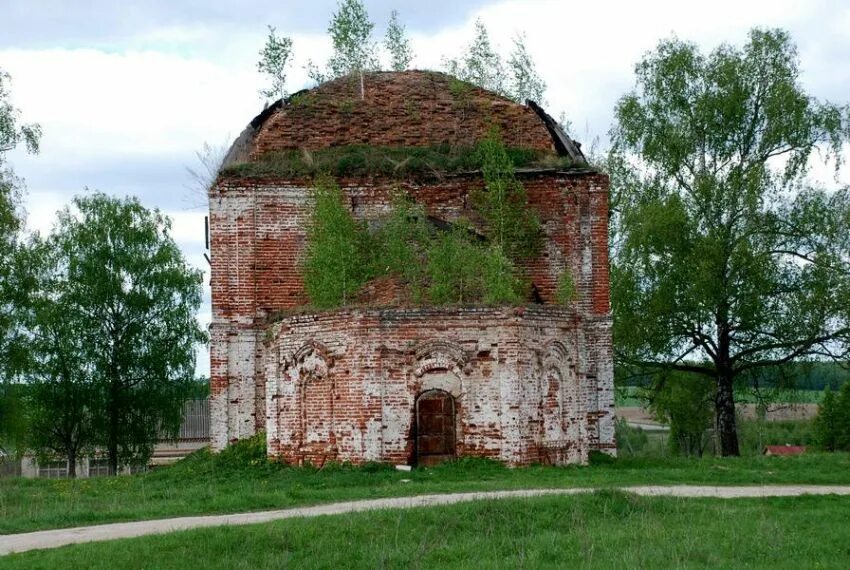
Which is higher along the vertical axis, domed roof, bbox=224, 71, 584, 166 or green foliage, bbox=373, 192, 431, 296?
domed roof, bbox=224, 71, 584, 166

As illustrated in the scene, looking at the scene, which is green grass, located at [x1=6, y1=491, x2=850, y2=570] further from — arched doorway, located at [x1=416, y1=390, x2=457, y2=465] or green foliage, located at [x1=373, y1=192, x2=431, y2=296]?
green foliage, located at [x1=373, y1=192, x2=431, y2=296]

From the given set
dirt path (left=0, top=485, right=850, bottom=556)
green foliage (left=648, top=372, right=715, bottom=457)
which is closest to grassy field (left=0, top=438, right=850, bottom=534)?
dirt path (left=0, top=485, right=850, bottom=556)

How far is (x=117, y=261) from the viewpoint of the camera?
107 feet

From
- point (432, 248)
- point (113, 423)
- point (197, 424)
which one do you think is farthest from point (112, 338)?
point (432, 248)

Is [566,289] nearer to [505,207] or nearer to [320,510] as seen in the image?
[505,207]

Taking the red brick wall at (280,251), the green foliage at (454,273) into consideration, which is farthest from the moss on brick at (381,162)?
the green foliage at (454,273)

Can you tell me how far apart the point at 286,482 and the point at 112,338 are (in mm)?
15316

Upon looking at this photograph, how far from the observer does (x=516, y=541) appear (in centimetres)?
1261

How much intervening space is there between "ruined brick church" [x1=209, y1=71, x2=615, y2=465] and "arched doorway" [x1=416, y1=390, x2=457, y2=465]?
0.02 meters

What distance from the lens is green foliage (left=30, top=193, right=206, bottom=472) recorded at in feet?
105

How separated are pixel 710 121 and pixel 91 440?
1841cm

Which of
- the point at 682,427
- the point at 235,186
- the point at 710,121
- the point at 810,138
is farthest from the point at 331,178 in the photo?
the point at 682,427

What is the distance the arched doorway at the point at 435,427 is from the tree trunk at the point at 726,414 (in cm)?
1111

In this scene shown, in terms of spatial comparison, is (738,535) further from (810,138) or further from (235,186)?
(810,138)
